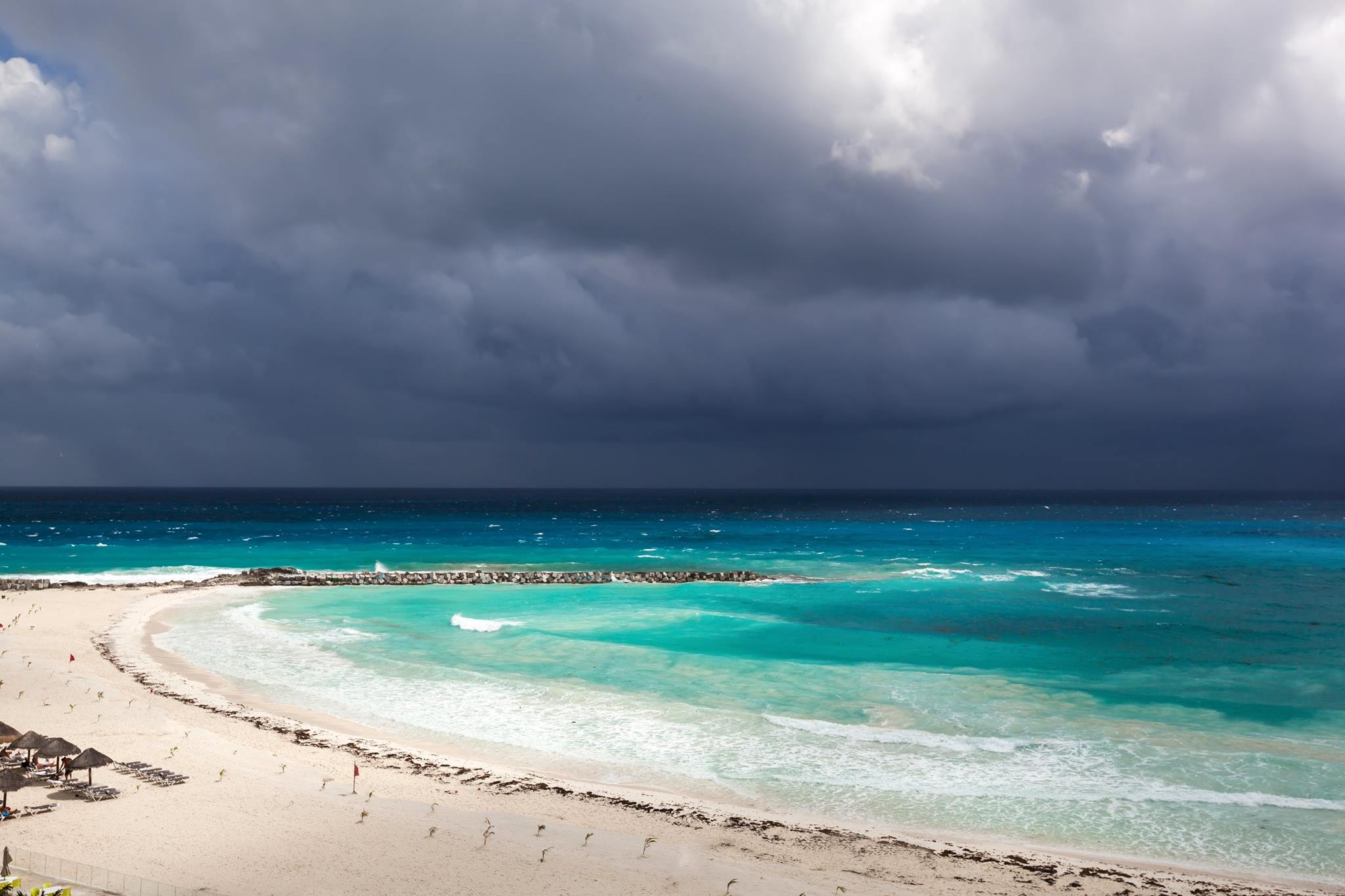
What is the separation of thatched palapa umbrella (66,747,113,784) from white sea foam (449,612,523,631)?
74.9 feet

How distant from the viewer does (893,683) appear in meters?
30.5

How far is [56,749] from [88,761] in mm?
1042

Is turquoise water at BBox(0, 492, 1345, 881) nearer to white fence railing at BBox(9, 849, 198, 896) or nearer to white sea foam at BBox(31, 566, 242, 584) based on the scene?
white sea foam at BBox(31, 566, 242, 584)

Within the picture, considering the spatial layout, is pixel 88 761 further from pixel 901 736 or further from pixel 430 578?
pixel 430 578

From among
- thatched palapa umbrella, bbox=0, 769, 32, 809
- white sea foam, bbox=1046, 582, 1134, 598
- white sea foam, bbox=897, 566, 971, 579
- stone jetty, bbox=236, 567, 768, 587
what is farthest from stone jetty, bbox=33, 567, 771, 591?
thatched palapa umbrella, bbox=0, 769, 32, 809

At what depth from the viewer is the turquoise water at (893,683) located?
1908 centimetres

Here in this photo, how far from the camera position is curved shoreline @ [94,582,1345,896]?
15375 mm

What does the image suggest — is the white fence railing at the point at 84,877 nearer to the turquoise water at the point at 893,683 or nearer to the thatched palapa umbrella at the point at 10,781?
the thatched palapa umbrella at the point at 10,781

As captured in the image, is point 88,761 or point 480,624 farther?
point 480,624

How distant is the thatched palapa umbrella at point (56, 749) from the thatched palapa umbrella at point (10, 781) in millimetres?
563

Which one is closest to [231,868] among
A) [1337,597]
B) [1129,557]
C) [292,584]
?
[292,584]

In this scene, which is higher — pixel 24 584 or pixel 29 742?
pixel 29 742

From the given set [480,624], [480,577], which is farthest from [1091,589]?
[480,577]

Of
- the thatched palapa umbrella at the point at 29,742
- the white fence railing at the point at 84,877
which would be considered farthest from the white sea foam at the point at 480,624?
the white fence railing at the point at 84,877
